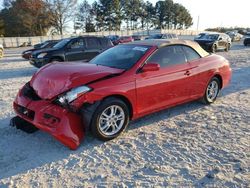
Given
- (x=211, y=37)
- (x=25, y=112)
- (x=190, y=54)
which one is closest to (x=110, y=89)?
(x=25, y=112)

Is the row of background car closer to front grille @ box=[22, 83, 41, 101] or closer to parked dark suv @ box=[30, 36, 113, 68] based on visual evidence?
parked dark suv @ box=[30, 36, 113, 68]

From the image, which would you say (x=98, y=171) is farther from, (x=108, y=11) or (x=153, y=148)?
(x=108, y=11)

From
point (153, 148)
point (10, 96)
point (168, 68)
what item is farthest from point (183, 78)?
point (10, 96)

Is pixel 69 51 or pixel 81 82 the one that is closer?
pixel 81 82

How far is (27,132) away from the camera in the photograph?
490 centimetres

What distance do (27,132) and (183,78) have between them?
3122 millimetres

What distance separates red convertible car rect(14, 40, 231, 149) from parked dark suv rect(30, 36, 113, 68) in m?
6.26

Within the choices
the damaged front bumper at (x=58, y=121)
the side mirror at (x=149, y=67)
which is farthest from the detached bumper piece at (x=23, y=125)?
the side mirror at (x=149, y=67)

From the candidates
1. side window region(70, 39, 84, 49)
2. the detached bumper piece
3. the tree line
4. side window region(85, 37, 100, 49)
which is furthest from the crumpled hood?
the tree line

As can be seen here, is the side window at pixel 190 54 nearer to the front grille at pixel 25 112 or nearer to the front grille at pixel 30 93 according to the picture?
the front grille at pixel 30 93

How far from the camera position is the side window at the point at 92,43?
1294 cm

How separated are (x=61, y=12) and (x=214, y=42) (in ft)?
161

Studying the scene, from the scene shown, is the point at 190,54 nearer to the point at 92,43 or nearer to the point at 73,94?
the point at 73,94

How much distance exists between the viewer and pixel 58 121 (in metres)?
4.22
